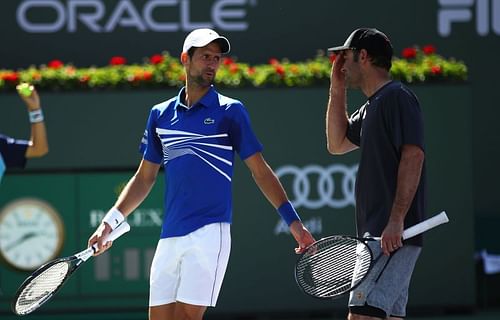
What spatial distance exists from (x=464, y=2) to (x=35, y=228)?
4.96m

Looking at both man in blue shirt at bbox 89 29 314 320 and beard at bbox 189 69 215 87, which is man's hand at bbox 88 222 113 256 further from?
beard at bbox 189 69 215 87

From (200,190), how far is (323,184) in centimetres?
384

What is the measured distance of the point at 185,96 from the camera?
5.77m

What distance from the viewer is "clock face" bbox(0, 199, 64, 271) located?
29.9 ft

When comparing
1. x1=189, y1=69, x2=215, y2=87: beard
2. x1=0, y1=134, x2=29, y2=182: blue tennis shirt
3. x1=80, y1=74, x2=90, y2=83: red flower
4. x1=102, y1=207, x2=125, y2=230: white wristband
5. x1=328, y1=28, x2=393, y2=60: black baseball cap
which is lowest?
x1=102, y1=207, x2=125, y2=230: white wristband

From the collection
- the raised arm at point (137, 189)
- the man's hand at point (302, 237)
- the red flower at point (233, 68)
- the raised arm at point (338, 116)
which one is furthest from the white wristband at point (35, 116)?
the man's hand at point (302, 237)

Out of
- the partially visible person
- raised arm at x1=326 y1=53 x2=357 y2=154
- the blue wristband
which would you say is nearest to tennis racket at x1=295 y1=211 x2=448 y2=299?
the blue wristband

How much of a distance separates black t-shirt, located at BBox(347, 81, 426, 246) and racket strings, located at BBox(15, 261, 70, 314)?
1.49 meters

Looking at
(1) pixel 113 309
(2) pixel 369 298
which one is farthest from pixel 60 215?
(2) pixel 369 298

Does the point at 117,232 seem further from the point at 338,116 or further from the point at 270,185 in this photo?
the point at 338,116

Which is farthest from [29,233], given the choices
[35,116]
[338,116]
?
[338,116]

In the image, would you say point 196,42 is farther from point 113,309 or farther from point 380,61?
point 113,309

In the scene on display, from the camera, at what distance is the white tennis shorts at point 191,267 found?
5488 millimetres

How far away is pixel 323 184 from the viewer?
930 cm
